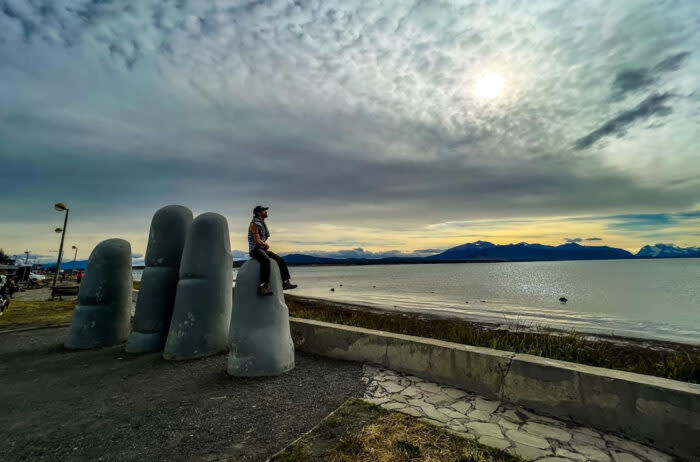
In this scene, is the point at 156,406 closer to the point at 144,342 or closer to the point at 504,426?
the point at 144,342

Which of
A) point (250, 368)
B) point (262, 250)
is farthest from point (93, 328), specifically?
point (262, 250)

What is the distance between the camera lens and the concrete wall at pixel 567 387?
3115 mm

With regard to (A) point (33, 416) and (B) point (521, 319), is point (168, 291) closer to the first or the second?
(A) point (33, 416)

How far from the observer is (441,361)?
486cm

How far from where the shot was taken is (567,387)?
12.3 ft

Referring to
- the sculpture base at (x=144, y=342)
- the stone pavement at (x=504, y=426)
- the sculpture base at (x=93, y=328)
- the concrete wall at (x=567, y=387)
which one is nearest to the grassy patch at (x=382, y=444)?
the stone pavement at (x=504, y=426)

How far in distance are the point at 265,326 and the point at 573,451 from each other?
4.40m

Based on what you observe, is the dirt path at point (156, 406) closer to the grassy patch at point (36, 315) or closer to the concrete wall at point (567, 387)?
the concrete wall at point (567, 387)

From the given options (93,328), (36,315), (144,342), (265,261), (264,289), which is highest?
(265,261)

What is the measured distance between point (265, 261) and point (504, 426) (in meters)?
4.31

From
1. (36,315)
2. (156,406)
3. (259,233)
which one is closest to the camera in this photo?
(156,406)

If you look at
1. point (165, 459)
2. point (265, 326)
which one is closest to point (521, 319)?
point (265, 326)

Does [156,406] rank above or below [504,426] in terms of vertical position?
below

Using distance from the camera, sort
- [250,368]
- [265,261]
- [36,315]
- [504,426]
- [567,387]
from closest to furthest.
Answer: [504,426] < [567,387] < [250,368] < [265,261] < [36,315]
